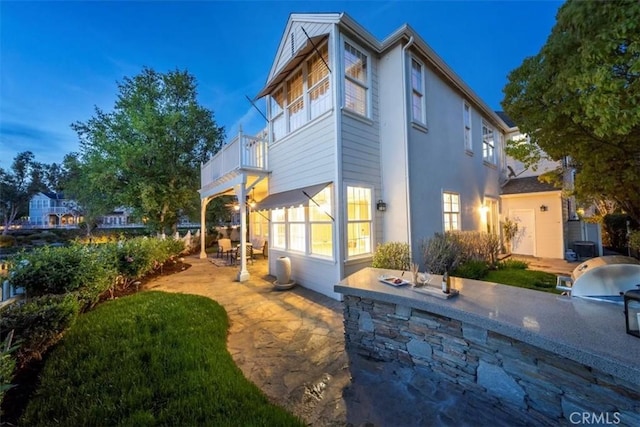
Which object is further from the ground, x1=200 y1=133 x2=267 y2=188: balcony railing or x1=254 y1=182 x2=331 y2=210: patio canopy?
x1=200 y1=133 x2=267 y2=188: balcony railing

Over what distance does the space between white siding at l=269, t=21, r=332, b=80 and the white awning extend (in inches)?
9.7

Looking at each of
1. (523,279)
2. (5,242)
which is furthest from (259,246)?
(5,242)

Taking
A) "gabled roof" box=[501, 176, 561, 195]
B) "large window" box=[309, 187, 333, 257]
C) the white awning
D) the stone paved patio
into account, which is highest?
the white awning

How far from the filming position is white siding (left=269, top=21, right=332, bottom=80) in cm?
718

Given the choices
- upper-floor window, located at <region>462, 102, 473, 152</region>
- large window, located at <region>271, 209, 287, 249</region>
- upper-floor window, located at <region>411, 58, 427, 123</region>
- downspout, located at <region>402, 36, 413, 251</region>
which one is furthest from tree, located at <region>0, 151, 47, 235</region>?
upper-floor window, located at <region>462, 102, 473, 152</region>

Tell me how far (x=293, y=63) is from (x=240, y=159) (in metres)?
3.58

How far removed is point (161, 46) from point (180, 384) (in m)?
20.4

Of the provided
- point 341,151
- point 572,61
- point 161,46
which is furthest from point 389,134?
point 161,46

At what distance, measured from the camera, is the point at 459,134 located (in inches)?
414

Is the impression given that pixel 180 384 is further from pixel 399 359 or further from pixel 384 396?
pixel 399 359

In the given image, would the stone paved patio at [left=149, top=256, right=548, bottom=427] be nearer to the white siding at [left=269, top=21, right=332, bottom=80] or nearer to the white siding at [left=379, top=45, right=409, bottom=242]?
the white siding at [left=379, top=45, right=409, bottom=242]

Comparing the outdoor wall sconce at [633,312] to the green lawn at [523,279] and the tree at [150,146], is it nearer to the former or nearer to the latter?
the green lawn at [523,279]

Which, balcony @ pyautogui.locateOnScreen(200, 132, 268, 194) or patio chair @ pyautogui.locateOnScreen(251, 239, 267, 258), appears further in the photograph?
patio chair @ pyautogui.locateOnScreen(251, 239, 267, 258)

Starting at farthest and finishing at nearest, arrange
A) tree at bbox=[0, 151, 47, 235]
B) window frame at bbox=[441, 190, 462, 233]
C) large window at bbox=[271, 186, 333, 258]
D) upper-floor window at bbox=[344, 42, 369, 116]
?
tree at bbox=[0, 151, 47, 235]
window frame at bbox=[441, 190, 462, 233]
large window at bbox=[271, 186, 333, 258]
upper-floor window at bbox=[344, 42, 369, 116]
